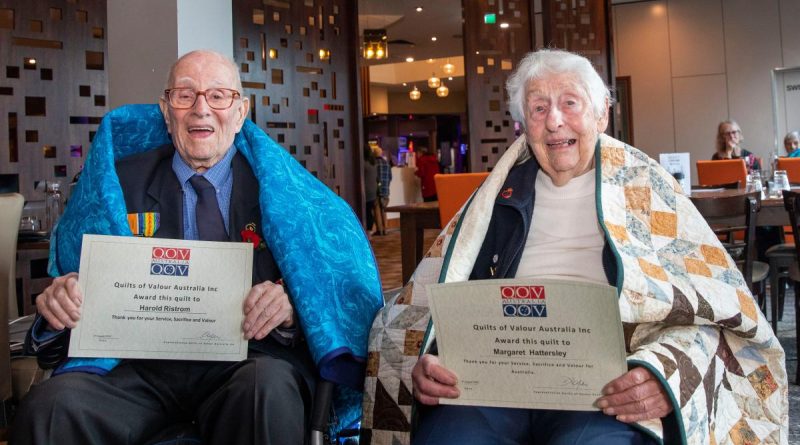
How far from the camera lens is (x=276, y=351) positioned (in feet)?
5.94

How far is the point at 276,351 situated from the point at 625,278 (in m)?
0.83

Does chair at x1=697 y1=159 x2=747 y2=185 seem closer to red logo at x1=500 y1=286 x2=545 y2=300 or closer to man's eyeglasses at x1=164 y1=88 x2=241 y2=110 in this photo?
man's eyeglasses at x1=164 y1=88 x2=241 y2=110

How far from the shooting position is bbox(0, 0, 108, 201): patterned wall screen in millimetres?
4391

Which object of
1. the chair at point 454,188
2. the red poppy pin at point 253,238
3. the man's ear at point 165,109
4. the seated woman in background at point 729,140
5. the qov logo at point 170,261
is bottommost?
the qov logo at point 170,261

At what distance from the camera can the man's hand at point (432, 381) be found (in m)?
1.44

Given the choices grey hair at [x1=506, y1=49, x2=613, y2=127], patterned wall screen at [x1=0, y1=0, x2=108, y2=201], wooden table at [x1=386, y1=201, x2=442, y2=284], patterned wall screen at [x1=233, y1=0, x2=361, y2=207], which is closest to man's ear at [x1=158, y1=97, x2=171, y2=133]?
grey hair at [x1=506, y1=49, x2=613, y2=127]

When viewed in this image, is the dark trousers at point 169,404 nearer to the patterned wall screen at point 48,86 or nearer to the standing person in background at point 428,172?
the patterned wall screen at point 48,86

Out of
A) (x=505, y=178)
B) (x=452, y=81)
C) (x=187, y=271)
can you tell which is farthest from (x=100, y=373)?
(x=452, y=81)

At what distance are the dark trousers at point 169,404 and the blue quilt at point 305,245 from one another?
83 millimetres

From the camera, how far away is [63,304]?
5.39 feet

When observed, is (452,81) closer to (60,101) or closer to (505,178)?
(60,101)

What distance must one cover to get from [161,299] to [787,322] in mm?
4344
